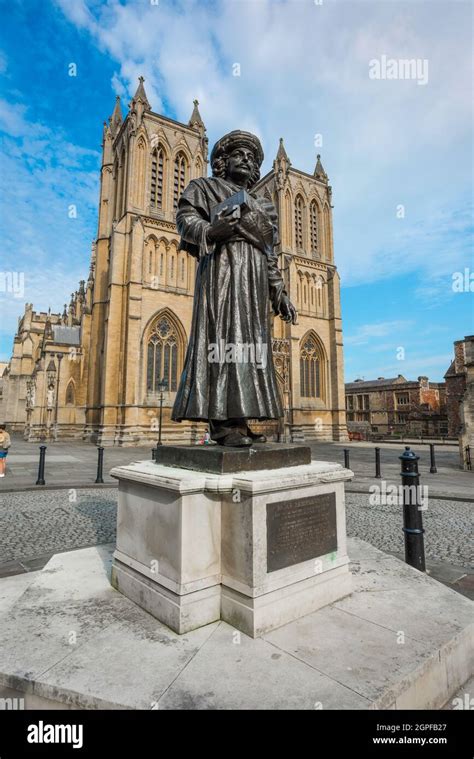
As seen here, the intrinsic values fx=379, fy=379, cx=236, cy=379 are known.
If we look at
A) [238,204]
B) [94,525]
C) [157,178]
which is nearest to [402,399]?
[157,178]

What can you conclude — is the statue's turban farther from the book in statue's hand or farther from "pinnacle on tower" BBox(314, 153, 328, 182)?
"pinnacle on tower" BBox(314, 153, 328, 182)

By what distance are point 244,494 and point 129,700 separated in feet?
3.32

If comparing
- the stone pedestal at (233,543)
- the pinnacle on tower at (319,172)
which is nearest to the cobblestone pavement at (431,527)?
the stone pedestal at (233,543)

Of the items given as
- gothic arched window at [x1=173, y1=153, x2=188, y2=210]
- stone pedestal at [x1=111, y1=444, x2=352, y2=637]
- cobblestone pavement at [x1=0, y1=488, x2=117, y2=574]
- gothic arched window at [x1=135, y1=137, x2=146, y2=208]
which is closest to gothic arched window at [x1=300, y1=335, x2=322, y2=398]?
gothic arched window at [x1=173, y1=153, x2=188, y2=210]

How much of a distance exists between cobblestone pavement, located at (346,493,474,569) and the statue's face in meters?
4.14

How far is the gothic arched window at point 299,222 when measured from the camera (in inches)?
1271

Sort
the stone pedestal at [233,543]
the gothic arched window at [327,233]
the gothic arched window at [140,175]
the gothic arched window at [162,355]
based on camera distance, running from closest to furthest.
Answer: the stone pedestal at [233,543] < the gothic arched window at [162,355] < the gothic arched window at [140,175] < the gothic arched window at [327,233]

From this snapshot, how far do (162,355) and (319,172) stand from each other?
78.5 feet

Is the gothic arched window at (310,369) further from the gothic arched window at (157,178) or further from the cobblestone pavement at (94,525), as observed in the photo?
the cobblestone pavement at (94,525)

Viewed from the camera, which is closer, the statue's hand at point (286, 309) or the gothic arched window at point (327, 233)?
the statue's hand at point (286, 309)

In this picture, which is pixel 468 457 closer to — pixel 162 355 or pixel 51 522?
pixel 51 522

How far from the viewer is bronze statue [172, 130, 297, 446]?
8.73ft

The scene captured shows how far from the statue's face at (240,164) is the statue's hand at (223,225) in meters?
0.78
